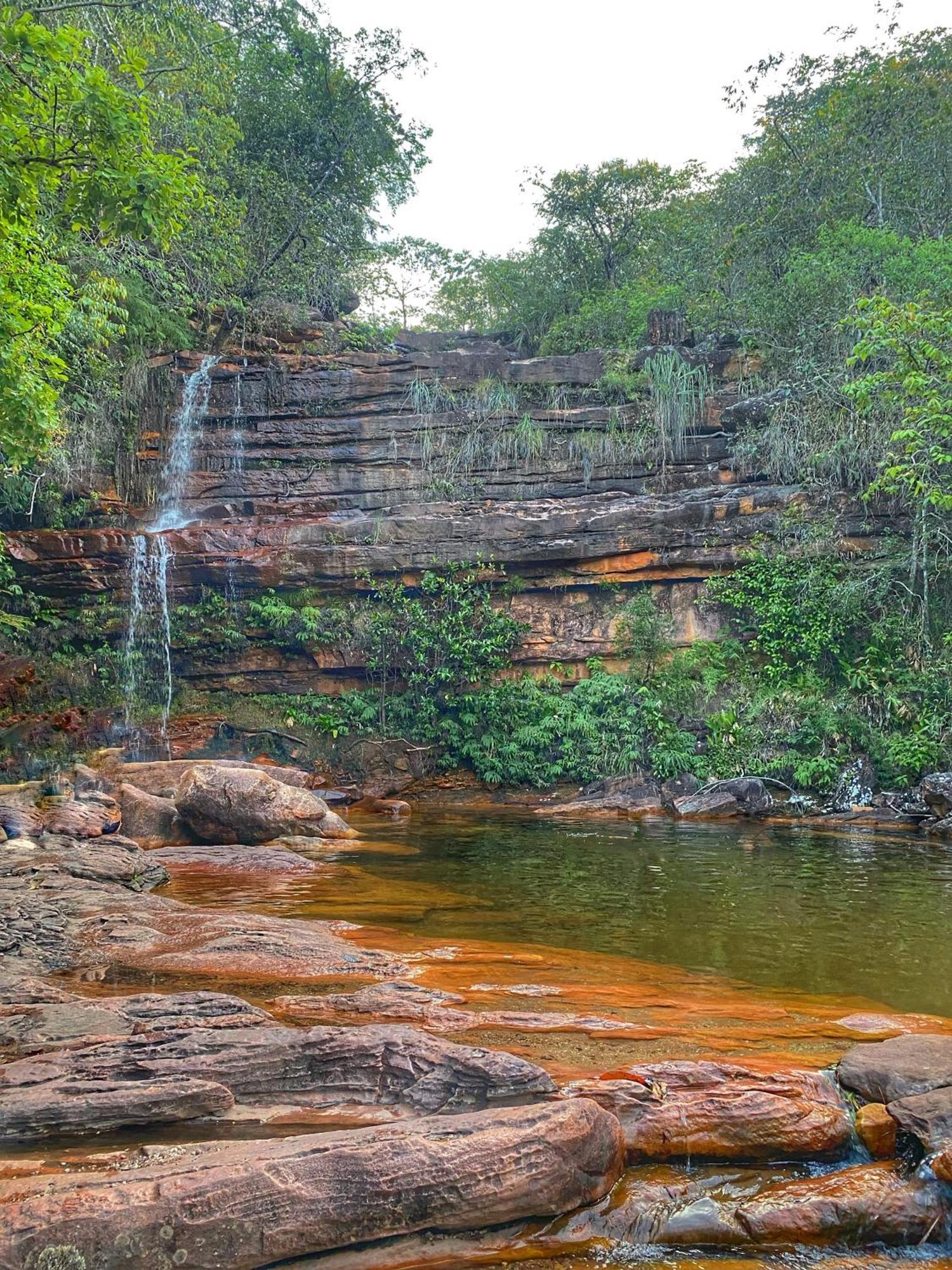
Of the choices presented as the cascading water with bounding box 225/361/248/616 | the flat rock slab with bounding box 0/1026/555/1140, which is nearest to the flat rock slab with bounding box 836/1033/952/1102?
the flat rock slab with bounding box 0/1026/555/1140

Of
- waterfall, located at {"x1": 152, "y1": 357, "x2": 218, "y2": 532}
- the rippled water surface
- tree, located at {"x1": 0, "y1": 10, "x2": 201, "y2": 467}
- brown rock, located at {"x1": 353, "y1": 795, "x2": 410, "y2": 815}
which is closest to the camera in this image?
tree, located at {"x1": 0, "y1": 10, "x2": 201, "y2": 467}

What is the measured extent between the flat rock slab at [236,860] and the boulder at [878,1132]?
20.2 feet

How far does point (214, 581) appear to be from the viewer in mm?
16734

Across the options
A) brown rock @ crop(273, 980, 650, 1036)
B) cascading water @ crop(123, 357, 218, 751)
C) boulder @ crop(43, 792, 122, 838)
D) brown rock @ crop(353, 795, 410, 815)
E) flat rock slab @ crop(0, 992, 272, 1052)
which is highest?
cascading water @ crop(123, 357, 218, 751)

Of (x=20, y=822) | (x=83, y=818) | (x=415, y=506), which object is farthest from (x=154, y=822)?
(x=415, y=506)

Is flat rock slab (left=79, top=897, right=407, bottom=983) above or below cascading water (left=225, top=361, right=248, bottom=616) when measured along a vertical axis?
below

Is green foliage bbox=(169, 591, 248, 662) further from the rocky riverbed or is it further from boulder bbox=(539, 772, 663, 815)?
the rocky riverbed

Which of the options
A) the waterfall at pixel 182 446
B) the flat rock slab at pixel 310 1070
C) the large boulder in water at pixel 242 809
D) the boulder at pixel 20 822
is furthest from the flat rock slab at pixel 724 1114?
the waterfall at pixel 182 446

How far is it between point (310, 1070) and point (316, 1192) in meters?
0.87

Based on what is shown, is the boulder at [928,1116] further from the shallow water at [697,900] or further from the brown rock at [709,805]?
the brown rock at [709,805]

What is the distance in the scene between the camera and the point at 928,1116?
2.85 m

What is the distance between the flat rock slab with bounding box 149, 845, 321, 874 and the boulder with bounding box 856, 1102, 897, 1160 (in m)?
6.17

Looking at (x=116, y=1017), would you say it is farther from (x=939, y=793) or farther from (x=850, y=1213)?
(x=939, y=793)

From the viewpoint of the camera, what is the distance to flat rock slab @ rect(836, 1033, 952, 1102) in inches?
122
